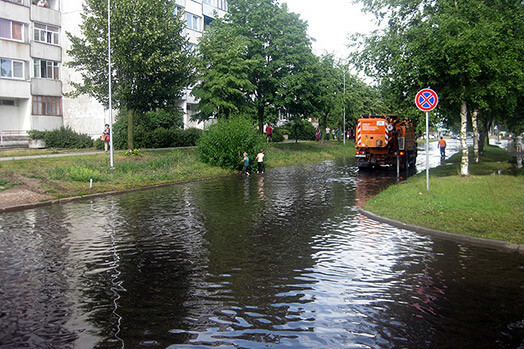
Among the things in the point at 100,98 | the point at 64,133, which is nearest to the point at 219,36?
the point at 100,98

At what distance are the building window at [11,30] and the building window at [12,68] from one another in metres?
2.10

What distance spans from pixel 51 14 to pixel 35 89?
730cm

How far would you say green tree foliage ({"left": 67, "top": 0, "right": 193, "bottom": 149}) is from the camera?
29.3m

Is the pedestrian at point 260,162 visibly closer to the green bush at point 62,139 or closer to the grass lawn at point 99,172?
the grass lawn at point 99,172

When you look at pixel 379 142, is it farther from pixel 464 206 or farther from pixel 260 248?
pixel 260 248

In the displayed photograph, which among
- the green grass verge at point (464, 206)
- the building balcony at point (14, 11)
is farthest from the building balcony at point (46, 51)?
the green grass verge at point (464, 206)

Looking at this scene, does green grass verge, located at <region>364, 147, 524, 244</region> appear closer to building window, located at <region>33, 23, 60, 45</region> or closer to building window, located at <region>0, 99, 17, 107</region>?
building window, located at <region>0, 99, 17, 107</region>

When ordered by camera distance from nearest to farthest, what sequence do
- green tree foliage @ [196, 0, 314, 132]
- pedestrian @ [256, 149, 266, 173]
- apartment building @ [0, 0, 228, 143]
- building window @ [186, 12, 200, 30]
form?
pedestrian @ [256, 149, 266, 173] → green tree foliage @ [196, 0, 314, 132] → apartment building @ [0, 0, 228, 143] → building window @ [186, 12, 200, 30]

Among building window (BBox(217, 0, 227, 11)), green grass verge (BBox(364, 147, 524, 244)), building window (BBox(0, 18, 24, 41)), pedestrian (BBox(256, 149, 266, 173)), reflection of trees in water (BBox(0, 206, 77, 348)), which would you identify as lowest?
reflection of trees in water (BBox(0, 206, 77, 348))

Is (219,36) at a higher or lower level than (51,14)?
lower

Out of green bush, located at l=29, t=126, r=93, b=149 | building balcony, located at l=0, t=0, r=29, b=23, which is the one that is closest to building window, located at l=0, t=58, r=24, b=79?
building balcony, located at l=0, t=0, r=29, b=23

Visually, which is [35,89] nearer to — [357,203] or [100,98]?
[100,98]

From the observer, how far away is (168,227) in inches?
479

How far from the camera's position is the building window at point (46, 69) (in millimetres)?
46125
